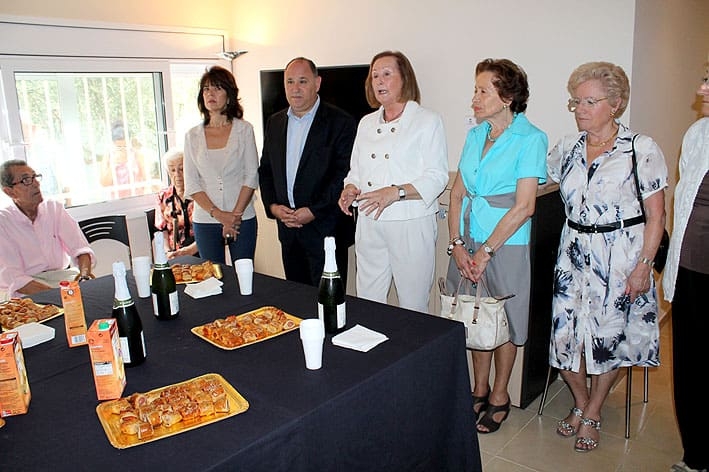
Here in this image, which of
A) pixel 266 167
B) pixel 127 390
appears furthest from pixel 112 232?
pixel 127 390

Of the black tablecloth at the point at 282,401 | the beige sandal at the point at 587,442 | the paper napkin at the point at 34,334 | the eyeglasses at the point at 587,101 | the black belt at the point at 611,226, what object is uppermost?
the eyeglasses at the point at 587,101

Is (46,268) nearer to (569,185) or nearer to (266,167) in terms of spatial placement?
(266,167)

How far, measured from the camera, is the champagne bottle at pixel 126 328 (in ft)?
4.77

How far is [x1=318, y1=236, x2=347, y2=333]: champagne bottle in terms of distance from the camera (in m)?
1.63

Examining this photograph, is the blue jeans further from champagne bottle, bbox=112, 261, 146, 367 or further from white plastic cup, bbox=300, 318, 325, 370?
white plastic cup, bbox=300, 318, 325, 370

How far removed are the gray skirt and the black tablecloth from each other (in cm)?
79

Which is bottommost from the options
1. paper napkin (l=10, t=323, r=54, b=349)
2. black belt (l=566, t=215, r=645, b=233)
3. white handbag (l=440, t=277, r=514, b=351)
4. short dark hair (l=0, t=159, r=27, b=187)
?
white handbag (l=440, t=277, r=514, b=351)

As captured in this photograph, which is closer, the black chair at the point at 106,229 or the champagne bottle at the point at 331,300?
the champagne bottle at the point at 331,300

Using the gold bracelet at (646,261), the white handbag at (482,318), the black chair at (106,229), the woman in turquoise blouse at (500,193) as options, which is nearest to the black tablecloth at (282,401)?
the white handbag at (482,318)

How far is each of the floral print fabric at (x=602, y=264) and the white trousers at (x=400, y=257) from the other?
21.7 inches

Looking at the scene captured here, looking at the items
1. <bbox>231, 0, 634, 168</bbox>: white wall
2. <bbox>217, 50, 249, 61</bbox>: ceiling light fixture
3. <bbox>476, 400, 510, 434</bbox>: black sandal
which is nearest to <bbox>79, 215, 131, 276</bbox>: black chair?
<bbox>231, 0, 634, 168</bbox>: white wall

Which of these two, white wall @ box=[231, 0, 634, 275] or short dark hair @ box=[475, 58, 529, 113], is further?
white wall @ box=[231, 0, 634, 275]

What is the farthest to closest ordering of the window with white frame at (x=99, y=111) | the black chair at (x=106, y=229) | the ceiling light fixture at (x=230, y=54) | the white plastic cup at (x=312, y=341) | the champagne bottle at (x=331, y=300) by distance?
the ceiling light fixture at (x=230, y=54) < the black chair at (x=106, y=229) < the window with white frame at (x=99, y=111) < the champagne bottle at (x=331, y=300) < the white plastic cup at (x=312, y=341)

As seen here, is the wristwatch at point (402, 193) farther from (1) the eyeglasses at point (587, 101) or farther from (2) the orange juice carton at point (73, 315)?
(2) the orange juice carton at point (73, 315)
